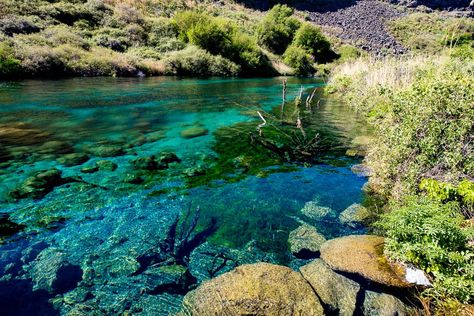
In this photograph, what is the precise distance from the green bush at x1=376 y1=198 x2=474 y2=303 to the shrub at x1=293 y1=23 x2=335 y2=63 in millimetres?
62240

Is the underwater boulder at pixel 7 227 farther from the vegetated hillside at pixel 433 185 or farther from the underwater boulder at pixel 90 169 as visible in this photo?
the vegetated hillside at pixel 433 185

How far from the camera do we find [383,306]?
4473 millimetres

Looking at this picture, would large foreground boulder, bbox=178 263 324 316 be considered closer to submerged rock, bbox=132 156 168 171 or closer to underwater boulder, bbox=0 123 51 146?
submerged rock, bbox=132 156 168 171

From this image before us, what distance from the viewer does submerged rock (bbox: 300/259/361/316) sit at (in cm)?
450

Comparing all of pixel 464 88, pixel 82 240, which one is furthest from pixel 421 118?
pixel 82 240

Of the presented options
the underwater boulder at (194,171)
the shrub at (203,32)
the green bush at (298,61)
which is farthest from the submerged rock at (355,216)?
the green bush at (298,61)

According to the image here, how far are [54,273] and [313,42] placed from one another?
218ft

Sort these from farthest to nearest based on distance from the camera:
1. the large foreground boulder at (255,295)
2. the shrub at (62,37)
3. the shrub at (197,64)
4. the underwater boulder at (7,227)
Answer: the shrub at (197,64) < the shrub at (62,37) < the underwater boulder at (7,227) < the large foreground boulder at (255,295)

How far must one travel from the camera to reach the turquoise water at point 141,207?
4.91m

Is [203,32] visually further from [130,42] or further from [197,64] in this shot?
[130,42]

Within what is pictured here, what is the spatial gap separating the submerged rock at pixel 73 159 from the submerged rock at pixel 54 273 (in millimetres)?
4709

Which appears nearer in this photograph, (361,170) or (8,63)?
(361,170)

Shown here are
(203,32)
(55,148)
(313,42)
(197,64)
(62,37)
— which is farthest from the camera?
(313,42)

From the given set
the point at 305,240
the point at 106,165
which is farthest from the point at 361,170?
the point at 106,165
